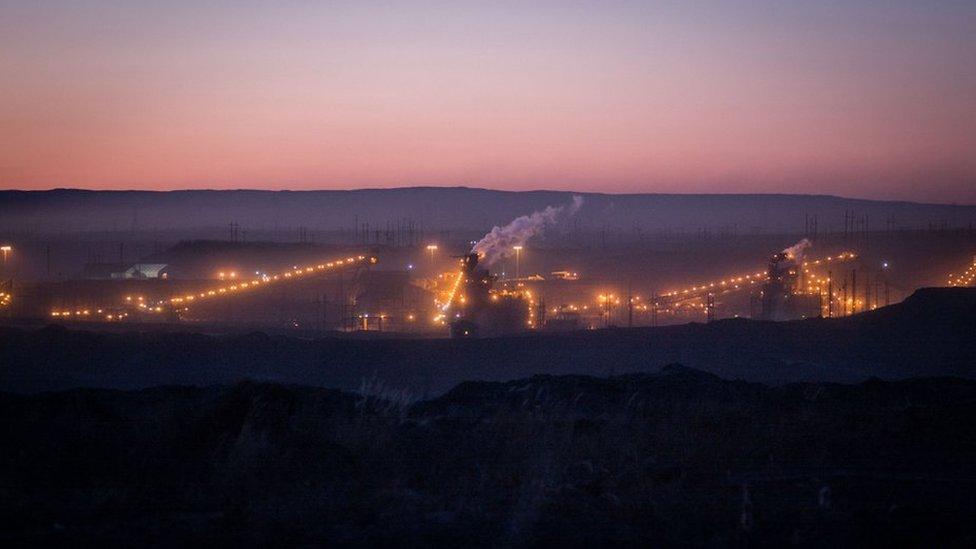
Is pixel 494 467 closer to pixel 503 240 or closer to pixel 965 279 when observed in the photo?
pixel 503 240

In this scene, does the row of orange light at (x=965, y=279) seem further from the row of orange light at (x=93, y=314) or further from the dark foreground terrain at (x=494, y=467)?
the dark foreground terrain at (x=494, y=467)

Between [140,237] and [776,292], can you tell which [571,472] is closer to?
[776,292]

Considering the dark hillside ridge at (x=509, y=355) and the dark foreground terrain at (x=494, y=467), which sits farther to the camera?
the dark hillside ridge at (x=509, y=355)

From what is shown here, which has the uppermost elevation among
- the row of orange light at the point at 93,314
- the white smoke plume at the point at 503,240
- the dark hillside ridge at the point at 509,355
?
the white smoke plume at the point at 503,240

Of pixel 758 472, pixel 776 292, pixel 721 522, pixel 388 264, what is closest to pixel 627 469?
pixel 758 472

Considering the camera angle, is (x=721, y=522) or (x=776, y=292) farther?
(x=776, y=292)

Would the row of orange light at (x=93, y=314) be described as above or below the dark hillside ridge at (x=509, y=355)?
below

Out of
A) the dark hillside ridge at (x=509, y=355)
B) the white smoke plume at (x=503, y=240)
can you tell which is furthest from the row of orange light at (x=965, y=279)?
the dark hillside ridge at (x=509, y=355)
